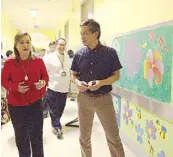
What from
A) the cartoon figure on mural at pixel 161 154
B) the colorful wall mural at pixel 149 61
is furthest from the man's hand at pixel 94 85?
the cartoon figure on mural at pixel 161 154

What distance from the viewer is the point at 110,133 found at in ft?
6.89

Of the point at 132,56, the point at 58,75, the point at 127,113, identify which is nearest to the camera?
the point at 132,56

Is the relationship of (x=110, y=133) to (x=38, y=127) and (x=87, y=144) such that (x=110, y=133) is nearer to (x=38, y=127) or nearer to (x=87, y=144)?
(x=87, y=144)

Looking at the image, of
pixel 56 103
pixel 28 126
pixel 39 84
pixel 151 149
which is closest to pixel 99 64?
pixel 39 84

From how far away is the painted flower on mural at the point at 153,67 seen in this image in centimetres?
210

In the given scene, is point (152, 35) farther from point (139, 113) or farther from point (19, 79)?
point (19, 79)

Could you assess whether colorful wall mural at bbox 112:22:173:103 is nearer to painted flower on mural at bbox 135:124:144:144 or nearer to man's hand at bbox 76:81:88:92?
painted flower on mural at bbox 135:124:144:144

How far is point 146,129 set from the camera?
8.06 ft

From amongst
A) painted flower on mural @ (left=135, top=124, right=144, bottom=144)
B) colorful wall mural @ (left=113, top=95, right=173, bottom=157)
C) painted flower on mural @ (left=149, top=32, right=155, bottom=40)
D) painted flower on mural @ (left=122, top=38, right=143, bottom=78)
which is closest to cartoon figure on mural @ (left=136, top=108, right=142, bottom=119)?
colorful wall mural @ (left=113, top=95, right=173, bottom=157)

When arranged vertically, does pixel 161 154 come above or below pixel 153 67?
below

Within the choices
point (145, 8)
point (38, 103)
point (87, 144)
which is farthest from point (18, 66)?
point (145, 8)

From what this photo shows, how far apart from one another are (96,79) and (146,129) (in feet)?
2.56

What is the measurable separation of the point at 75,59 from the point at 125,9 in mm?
1164

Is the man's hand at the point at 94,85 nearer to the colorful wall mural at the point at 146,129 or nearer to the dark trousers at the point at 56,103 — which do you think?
the colorful wall mural at the point at 146,129
